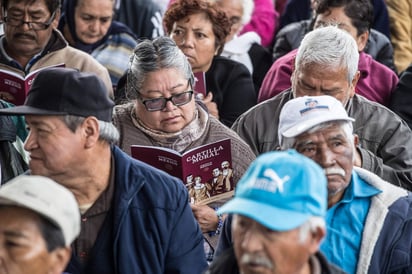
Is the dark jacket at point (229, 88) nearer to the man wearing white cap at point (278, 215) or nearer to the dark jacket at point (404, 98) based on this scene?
the dark jacket at point (404, 98)

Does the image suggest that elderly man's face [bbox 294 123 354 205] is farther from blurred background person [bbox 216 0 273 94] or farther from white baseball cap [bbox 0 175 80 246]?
blurred background person [bbox 216 0 273 94]

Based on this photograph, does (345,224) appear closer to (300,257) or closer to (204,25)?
(300,257)

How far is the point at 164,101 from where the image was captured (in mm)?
4984

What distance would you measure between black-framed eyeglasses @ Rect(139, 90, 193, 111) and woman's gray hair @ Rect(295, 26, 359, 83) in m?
0.58

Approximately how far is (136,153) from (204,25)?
1612 mm

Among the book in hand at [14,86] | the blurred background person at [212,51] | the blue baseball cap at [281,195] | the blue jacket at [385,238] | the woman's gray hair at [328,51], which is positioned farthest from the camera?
the blurred background person at [212,51]

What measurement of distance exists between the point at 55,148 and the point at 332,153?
106cm

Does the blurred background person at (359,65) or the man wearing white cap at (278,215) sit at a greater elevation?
the man wearing white cap at (278,215)

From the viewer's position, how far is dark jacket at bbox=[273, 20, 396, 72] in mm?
6914

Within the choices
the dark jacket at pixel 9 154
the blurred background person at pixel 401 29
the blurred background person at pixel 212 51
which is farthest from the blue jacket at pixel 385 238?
the blurred background person at pixel 401 29

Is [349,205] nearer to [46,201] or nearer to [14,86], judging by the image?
[46,201]

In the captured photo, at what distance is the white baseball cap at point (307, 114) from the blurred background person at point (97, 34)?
2601 millimetres

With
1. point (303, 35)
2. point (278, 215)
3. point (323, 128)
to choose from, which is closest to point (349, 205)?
point (323, 128)

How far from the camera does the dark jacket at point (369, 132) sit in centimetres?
517
